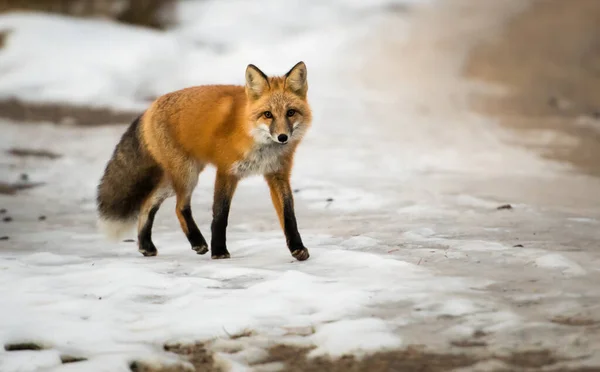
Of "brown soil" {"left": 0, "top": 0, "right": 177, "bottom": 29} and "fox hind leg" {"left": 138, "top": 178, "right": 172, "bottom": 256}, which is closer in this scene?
"fox hind leg" {"left": 138, "top": 178, "right": 172, "bottom": 256}

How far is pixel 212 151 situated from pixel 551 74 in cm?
1064

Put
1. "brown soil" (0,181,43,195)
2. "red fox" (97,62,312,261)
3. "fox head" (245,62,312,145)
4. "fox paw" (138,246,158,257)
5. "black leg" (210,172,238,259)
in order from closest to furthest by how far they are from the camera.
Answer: "fox head" (245,62,312,145)
"red fox" (97,62,312,261)
"black leg" (210,172,238,259)
"fox paw" (138,246,158,257)
"brown soil" (0,181,43,195)

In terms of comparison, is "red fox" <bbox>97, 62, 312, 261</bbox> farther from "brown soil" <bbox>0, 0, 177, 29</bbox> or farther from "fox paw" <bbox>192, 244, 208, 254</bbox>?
"brown soil" <bbox>0, 0, 177, 29</bbox>

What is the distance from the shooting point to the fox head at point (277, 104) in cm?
555

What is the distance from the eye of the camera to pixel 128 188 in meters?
6.52

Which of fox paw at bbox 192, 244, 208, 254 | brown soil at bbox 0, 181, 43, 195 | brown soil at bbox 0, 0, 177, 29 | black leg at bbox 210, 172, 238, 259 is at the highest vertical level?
brown soil at bbox 0, 0, 177, 29

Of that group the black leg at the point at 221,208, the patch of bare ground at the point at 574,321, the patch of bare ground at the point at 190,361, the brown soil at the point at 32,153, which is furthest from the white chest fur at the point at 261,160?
the brown soil at the point at 32,153

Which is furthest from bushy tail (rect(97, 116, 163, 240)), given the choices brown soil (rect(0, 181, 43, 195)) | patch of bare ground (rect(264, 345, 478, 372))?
brown soil (rect(0, 181, 43, 195))

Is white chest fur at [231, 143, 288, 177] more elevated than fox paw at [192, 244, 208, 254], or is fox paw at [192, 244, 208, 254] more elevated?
white chest fur at [231, 143, 288, 177]

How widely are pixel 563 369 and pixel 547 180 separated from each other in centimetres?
598

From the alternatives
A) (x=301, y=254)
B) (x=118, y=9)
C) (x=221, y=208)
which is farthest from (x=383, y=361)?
(x=118, y=9)

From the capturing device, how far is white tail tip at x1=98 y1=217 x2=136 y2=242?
6543 mm

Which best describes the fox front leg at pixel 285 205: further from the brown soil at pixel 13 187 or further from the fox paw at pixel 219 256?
the brown soil at pixel 13 187

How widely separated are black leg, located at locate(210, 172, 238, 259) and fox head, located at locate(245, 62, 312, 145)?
1.49ft
